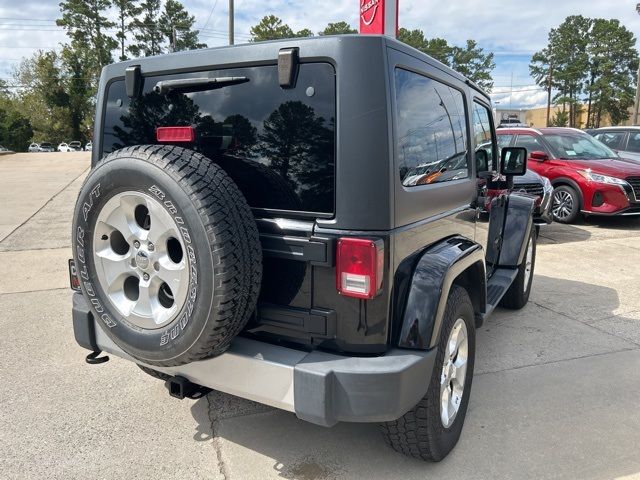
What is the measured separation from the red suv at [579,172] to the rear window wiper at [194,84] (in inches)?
326

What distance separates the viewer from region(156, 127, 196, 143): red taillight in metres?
2.27

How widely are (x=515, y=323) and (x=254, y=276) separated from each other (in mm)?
3205

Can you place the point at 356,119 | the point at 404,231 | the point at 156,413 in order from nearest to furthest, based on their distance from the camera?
1. the point at 356,119
2. the point at 404,231
3. the point at 156,413

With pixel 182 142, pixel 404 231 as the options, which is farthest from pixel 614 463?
pixel 182 142

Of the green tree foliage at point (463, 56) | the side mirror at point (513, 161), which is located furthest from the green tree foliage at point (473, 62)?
the side mirror at point (513, 161)

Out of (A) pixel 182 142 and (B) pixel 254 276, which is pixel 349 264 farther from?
(A) pixel 182 142

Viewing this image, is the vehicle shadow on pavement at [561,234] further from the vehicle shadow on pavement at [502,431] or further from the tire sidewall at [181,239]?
the tire sidewall at [181,239]

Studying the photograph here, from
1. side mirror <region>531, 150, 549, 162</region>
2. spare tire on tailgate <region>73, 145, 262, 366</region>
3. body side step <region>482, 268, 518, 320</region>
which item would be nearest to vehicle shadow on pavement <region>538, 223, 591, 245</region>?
side mirror <region>531, 150, 549, 162</region>

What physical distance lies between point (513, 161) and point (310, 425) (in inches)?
109

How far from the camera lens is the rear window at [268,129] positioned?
6.80ft

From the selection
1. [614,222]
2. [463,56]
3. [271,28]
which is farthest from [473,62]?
[614,222]

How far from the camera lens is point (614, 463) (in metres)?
2.52

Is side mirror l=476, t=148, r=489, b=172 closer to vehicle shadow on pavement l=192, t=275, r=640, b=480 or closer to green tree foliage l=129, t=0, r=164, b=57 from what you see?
vehicle shadow on pavement l=192, t=275, r=640, b=480

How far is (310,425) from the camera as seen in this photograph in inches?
111
